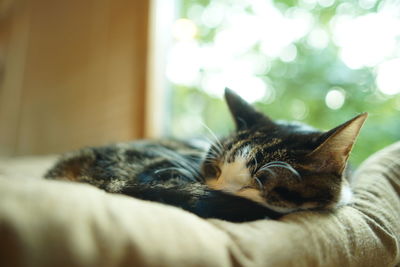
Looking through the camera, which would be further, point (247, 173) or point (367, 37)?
point (367, 37)

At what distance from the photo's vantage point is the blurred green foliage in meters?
1.25

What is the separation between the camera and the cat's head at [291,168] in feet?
2.33

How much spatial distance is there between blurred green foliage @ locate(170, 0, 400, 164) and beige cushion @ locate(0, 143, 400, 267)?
577 mm

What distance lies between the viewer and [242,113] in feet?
3.22

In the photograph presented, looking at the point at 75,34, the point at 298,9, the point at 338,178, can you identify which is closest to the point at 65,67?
the point at 75,34

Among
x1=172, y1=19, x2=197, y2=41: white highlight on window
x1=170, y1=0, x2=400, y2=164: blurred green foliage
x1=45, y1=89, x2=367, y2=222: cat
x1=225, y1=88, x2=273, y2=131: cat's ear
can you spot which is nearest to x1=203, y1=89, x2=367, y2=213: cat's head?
x1=45, y1=89, x2=367, y2=222: cat

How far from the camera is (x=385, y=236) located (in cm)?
68

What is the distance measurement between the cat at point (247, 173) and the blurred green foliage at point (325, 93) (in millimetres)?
309

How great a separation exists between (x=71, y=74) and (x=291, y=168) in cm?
229

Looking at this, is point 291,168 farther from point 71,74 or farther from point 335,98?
point 71,74

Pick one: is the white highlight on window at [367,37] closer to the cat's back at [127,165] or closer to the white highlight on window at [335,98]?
the white highlight on window at [335,98]

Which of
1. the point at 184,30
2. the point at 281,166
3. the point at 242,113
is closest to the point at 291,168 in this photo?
the point at 281,166

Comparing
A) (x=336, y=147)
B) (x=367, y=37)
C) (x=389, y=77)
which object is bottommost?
(x=336, y=147)

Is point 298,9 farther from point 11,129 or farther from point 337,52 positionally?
point 11,129
